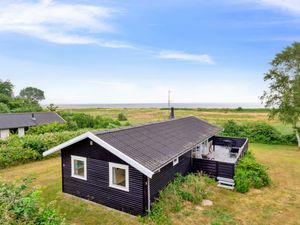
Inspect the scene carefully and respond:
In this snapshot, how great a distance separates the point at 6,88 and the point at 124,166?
7438 centimetres

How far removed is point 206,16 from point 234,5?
119 inches

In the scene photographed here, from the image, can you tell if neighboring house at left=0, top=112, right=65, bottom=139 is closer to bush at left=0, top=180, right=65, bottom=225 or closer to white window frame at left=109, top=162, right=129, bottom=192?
white window frame at left=109, top=162, right=129, bottom=192

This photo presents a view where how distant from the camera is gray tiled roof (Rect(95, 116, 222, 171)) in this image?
9.22m

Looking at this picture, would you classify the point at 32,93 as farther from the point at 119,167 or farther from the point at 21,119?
the point at 119,167

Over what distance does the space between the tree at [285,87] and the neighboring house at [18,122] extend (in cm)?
3261

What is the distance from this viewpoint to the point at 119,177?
9.98 m

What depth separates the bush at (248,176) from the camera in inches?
476

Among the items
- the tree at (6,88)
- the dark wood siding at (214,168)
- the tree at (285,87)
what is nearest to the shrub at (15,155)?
the dark wood siding at (214,168)

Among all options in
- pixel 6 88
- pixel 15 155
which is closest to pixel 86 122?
pixel 15 155

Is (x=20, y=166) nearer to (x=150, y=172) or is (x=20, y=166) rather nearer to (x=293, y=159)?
(x=150, y=172)

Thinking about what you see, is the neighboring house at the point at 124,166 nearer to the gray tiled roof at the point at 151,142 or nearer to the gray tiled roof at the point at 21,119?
the gray tiled roof at the point at 151,142

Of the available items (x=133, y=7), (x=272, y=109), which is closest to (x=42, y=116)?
(x=133, y=7)

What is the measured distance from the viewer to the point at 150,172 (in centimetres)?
801

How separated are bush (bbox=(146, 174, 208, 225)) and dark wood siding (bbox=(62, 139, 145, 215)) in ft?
2.40
